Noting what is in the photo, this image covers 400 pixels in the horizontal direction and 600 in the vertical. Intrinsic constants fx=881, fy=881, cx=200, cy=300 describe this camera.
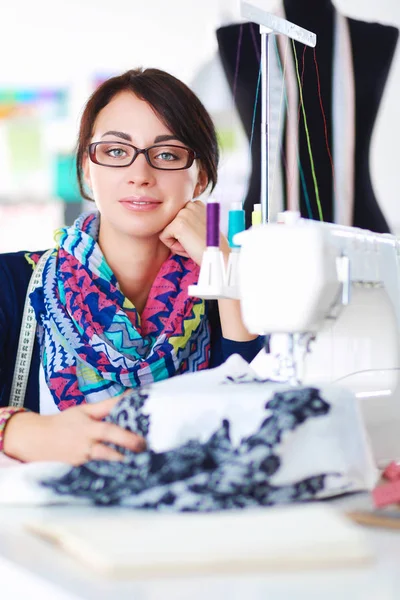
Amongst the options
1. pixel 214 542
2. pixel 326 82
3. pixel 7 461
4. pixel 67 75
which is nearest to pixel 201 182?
pixel 7 461

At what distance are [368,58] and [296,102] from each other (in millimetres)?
385

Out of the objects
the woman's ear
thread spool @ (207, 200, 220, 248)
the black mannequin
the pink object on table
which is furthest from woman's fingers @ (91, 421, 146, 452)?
the black mannequin

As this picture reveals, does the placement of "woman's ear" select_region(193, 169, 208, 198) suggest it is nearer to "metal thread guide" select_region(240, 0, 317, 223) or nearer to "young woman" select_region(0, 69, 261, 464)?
"young woman" select_region(0, 69, 261, 464)

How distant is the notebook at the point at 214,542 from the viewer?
61cm

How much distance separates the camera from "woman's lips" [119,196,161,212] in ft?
4.83

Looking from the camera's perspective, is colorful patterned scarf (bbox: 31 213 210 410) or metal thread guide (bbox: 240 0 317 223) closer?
metal thread guide (bbox: 240 0 317 223)

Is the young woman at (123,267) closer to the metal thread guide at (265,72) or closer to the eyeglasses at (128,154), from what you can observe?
the eyeglasses at (128,154)

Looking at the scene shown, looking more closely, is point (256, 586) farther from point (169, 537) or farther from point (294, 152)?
point (294, 152)

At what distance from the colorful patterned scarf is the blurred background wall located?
Result: 1.38 metres

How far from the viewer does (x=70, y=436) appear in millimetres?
919

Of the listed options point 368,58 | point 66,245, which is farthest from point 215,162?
point 368,58

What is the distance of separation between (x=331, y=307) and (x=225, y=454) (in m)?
0.27

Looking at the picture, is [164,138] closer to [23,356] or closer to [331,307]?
[23,356]

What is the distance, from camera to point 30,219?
296 centimetres
